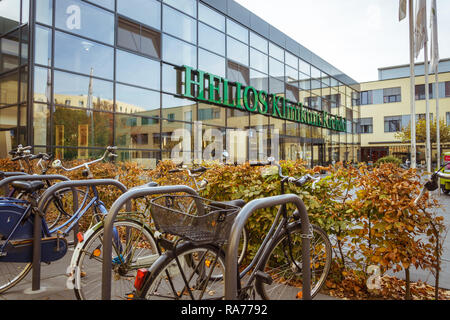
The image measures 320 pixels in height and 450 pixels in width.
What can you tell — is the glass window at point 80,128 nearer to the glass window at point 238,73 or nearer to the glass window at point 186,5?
the glass window at point 186,5

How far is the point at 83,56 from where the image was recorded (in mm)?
10828

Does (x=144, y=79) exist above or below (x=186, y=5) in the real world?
below

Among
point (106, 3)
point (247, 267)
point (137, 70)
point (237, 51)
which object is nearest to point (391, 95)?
point (237, 51)

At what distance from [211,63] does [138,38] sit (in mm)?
4017

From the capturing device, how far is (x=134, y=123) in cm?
1237

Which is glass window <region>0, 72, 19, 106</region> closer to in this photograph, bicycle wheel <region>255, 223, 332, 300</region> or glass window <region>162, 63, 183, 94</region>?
glass window <region>162, 63, 183, 94</region>

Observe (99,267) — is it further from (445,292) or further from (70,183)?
(445,292)

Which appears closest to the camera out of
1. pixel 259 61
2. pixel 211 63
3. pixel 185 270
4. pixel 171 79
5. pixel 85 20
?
pixel 185 270

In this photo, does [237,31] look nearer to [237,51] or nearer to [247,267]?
[237,51]

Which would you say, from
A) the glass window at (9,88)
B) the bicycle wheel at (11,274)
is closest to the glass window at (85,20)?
the glass window at (9,88)

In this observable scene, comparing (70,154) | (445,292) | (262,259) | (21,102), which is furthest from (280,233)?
(21,102)

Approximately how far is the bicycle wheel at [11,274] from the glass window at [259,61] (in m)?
16.4

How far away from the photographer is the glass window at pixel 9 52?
10.0 meters

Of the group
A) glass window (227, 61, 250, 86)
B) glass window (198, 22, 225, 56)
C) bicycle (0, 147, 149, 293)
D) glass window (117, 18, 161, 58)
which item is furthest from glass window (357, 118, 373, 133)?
bicycle (0, 147, 149, 293)
